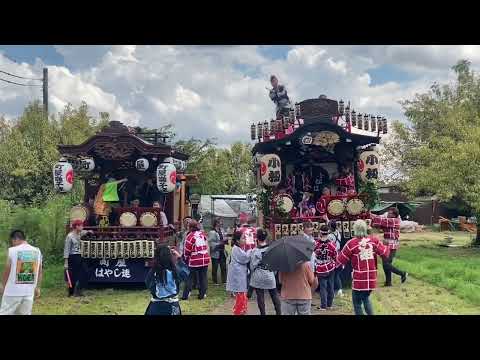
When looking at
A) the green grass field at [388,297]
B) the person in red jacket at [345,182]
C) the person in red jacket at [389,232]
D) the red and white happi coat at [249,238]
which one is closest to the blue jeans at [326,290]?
the green grass field at [388,297]

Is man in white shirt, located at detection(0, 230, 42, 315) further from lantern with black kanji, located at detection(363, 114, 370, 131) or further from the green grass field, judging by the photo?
lantern with black kanji, located at detection(363, 114, 370, 131)

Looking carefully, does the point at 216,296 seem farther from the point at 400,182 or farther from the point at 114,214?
the point at 400,182

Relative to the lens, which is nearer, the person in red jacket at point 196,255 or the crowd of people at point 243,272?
the crowd of people at point 243,272

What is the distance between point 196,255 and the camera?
9852 millimetres

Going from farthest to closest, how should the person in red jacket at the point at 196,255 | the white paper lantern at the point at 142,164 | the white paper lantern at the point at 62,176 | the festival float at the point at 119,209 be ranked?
1. the white paper lantern at the point at 142,164
2. the white paper lantern at the point at 62,176
3. the festival float at the point at 119,209
4. the person in red jacket at the point at 196,255

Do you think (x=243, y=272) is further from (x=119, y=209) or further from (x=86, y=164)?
(x=86, y=164)

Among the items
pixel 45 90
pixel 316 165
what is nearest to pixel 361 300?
pixel 316 165

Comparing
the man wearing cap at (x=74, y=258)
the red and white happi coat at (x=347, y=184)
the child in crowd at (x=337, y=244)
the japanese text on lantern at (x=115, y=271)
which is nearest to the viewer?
the child in crowd at (x=337, y=244)

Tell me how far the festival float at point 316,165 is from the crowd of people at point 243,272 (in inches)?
23.7

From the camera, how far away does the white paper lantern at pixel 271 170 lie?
10.9 metres

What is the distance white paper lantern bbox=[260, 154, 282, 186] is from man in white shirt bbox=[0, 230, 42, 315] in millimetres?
5301

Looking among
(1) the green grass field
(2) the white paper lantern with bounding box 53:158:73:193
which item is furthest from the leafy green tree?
(2) the white paper lantern with bounding box 53:158:73:193

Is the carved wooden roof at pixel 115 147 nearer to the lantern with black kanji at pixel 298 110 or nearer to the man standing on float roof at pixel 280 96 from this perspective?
the lantern with black kanji at pixel 298 110
